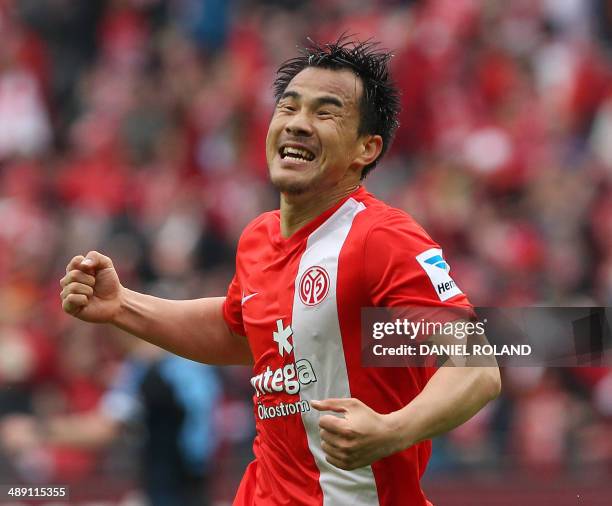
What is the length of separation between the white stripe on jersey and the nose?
0.42 m

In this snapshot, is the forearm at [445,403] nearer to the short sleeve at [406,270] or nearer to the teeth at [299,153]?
the short sleeve at [406,270]

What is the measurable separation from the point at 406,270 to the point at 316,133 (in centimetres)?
66

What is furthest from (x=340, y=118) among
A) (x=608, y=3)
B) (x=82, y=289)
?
(x=608, y=3)

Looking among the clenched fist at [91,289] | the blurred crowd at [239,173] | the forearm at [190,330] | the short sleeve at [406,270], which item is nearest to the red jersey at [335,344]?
the short sleeve at [406,270]

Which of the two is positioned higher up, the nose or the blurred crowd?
the blurred crowd

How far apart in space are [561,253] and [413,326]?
5.94 metres

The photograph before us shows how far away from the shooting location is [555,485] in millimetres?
8586

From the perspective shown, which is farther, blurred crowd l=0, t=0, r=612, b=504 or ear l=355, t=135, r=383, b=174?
blurred crowd l=0, t=0, r=612, b=504

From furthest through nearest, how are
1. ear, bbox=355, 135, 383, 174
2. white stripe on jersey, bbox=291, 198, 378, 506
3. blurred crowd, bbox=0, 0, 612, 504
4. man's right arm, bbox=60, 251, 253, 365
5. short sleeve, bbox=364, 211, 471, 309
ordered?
blurred crowd, bbox=0, 0, 612, 504, man's right arm, bbox=60, 251, 253, 365, ear, bbox=355, 135, 383, 174, white stripe on jersey, bbox=291, 198, 378, 506, short sleeve, bbox=364, 211, 471, 309

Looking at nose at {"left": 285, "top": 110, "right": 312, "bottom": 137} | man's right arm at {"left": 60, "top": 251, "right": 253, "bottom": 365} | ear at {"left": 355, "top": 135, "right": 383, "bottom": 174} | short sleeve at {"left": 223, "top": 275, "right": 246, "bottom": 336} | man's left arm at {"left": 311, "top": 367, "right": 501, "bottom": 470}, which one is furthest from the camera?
short sleeve at {"left": 223, "top": 275, "right": 246, "bottom": 336}

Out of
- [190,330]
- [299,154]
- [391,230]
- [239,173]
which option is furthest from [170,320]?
[239,173]

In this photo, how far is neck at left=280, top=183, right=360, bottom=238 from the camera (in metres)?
4.66

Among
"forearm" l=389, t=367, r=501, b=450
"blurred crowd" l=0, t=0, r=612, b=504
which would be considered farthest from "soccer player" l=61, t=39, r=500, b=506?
"blurred crowd" l=0, t=0, r=612, b=504

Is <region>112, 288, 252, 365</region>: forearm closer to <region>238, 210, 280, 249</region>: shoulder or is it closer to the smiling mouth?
<region>238, 210, 280, 249</region>: shoulder
